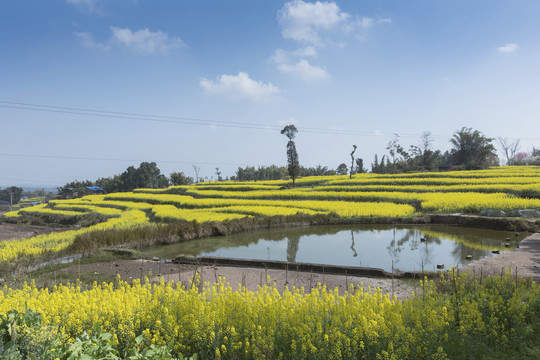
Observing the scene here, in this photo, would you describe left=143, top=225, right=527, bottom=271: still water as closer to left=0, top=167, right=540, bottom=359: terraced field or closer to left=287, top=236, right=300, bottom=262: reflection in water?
left=287, top=236, right=300, bottom=262: reflection in water

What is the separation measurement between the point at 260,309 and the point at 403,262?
7835mm

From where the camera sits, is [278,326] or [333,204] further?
[333,204]

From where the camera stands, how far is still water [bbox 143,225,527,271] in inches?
468

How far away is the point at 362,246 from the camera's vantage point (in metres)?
14.3

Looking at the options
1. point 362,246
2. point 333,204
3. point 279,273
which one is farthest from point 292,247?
point 333,204

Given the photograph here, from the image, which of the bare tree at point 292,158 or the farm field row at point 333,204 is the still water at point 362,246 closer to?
the farm field row at point 333,204

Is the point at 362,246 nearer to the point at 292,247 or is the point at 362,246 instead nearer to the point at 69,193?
the point at 292,247

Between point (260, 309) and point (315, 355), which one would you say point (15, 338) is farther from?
point (315, 355)

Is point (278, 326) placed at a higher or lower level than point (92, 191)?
higher

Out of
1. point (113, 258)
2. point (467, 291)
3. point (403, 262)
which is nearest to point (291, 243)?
point (403, 262)

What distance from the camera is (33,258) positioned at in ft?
41.7

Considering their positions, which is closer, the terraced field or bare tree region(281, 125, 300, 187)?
the terraced field

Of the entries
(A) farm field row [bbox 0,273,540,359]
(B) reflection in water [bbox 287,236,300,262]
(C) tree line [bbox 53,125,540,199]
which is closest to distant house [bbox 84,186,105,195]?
(C) tree line [bbox 53,125,540,199]

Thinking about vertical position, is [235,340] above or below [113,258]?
above
